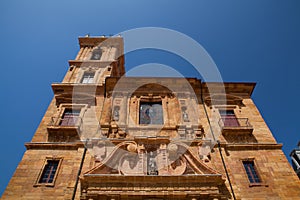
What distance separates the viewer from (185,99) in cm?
2014

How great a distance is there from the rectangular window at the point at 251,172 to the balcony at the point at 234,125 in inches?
100

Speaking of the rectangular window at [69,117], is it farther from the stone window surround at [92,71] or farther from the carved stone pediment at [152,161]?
the stone window surround at [92,71]

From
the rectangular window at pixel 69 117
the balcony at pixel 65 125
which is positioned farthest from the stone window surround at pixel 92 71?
the balcony at pixel 65 125

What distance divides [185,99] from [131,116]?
498cm

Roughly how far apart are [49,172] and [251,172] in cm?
1248

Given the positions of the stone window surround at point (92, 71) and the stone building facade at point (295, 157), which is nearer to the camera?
the stone window surround at point (92, 71)

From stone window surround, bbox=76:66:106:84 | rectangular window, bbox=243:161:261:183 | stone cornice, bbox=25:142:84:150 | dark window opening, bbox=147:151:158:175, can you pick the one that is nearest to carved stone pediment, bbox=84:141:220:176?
dark window opening, bbox=147:151:158:175

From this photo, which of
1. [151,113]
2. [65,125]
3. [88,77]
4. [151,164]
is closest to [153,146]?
[151,164]

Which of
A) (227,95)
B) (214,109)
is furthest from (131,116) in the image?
(227,95)

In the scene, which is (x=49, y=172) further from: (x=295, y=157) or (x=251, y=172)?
(x=295, y=157)

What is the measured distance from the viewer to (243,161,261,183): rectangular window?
46.8 ft

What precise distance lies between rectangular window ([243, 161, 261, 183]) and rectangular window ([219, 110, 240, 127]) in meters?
3.68

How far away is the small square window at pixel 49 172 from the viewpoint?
13.7 metres

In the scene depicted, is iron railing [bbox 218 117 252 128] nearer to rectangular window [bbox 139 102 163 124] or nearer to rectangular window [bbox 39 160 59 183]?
rectangular window [bbox 139 102 163 124]
